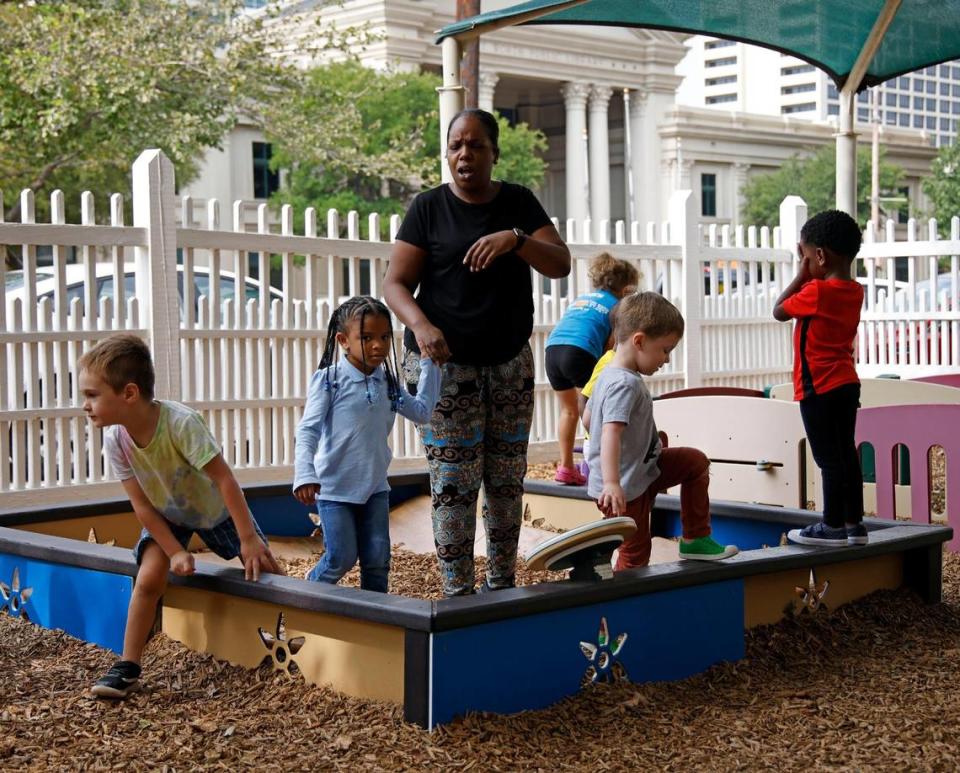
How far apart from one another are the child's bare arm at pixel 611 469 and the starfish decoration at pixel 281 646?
107 cm

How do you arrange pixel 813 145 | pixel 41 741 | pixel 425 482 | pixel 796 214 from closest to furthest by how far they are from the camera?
pixel 41 741 < pixel 425 482 < pixel 796 214 < pixel 813 145

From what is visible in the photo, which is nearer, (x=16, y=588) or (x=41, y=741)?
(x=41, y=741)

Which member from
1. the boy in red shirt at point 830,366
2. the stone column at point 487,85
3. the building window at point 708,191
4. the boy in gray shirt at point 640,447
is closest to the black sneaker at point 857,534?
the boy in red shirt at point 830,366

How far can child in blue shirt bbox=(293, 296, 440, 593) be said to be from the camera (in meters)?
4.65

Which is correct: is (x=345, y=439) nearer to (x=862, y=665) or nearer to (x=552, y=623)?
(x=552, y=623)

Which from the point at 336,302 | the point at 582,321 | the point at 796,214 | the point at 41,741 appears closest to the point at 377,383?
the point at 41,741

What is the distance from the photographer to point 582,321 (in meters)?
7.73

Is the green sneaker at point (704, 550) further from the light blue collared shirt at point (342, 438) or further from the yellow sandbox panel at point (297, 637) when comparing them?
the yellow sandbox panel at point (297, 637)

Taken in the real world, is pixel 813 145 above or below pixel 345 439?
above

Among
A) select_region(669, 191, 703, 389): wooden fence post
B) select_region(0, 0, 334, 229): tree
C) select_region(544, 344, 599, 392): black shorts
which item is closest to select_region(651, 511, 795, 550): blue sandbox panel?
select_region(544, 344, 599, 392): black shorts

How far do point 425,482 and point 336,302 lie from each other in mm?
2533

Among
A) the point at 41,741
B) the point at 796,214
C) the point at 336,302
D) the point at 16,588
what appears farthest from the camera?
the point at 796,214

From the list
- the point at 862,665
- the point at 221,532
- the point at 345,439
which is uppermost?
the point at 345,439

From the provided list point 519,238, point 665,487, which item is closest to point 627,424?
point 665,487
